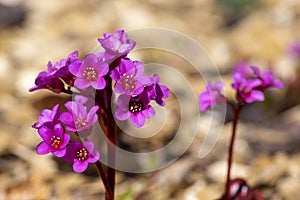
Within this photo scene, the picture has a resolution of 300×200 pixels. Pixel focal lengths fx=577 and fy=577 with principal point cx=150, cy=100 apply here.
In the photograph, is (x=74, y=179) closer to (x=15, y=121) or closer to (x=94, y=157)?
(x=15, y=121)

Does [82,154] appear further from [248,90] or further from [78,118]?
[248,90]

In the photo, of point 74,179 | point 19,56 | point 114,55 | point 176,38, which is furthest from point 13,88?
point 114,55

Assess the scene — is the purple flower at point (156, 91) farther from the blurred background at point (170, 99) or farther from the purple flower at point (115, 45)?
the blurred background at point (170, 99)

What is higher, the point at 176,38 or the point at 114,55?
the point at 114,55

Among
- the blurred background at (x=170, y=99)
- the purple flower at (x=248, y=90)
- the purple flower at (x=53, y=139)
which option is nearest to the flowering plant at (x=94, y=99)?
the purple flower at (x=53, y=139)

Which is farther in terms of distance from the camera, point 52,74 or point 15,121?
point 15,121

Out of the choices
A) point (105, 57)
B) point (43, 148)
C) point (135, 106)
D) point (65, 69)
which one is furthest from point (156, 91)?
point (43, 148)

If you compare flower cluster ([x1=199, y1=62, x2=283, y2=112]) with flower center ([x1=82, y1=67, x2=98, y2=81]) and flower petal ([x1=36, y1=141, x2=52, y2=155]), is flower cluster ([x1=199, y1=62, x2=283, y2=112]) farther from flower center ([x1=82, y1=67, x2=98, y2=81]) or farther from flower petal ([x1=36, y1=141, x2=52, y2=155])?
flower petal ([x1=36, y1=141, x2=52, y2=155])

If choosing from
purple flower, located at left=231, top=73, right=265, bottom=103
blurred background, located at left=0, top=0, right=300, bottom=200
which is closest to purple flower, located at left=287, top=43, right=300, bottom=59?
blurred background, located at left=0, top=0, right=300, bottom=200
